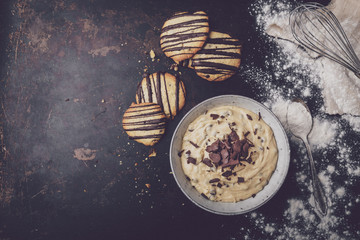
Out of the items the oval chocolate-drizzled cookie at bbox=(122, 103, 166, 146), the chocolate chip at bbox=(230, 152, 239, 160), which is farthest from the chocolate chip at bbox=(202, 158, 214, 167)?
the oval chocolate-drizzled cookie at bbox=(122, 103, 166, 146)

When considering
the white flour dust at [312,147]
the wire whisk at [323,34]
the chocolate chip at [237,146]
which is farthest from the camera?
the white flour dust at [312,147]

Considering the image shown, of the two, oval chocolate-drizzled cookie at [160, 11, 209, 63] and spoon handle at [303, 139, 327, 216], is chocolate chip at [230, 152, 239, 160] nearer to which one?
spoon handle at [303, 139, 327, 216]

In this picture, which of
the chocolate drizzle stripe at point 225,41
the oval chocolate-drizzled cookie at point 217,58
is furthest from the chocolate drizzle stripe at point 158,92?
the chocolate drizzle stripe at point 225,41

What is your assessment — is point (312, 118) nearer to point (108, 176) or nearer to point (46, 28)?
point (108, 176)

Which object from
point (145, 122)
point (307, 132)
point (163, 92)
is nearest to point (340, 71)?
point (307, 132)

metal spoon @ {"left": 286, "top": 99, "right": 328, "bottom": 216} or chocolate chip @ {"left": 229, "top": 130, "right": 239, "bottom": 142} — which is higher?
chocolate chip @ {"left": 229, "top": 130, "right": 239, "bottom": 142}

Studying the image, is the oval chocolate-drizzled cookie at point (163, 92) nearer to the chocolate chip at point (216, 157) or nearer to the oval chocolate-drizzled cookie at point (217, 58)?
the oval chocolate-drizzled cookie at point (217, 58)
